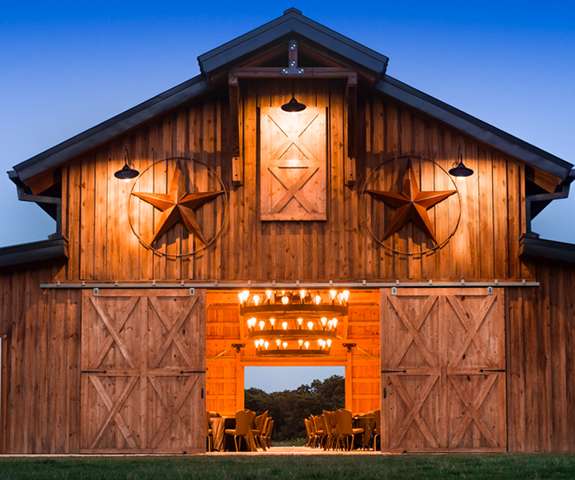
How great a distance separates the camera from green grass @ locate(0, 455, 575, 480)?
13.4 m

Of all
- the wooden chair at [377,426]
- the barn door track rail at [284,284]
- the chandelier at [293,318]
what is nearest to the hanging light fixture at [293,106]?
the barn door track rail at [284,284]

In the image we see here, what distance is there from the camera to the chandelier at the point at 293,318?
2436 cm

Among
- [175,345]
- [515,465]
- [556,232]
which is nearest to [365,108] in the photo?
[175,345]

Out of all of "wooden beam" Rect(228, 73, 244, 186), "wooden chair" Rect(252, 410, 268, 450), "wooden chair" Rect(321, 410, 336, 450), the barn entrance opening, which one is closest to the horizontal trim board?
"wooden beam" Rect(228, 73, 244, 186)

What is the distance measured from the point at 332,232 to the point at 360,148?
1541 mm

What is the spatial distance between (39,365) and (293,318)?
5850mm

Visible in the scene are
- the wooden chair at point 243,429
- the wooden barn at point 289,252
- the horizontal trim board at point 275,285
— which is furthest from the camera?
the wooden chair at point 243,429

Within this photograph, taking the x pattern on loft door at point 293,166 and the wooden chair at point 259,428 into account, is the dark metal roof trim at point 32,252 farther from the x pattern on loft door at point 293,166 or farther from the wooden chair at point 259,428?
the wooden chair at point 259,428

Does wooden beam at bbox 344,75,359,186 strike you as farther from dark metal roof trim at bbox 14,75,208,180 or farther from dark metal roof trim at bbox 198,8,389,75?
dark metal roof trim at bbox 14,75,208,180

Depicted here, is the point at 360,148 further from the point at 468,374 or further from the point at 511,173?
the point at 468,374

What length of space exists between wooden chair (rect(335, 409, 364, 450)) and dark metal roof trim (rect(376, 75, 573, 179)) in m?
6.68

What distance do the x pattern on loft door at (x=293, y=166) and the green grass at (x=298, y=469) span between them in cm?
528

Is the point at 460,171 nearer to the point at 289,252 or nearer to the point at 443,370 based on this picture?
the point at 289,252

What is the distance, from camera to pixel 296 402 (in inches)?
1459
